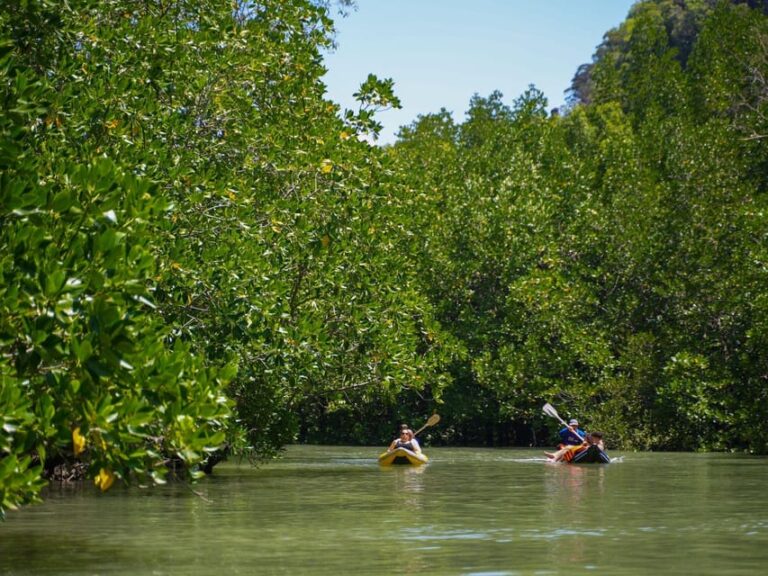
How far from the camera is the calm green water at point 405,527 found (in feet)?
43.0

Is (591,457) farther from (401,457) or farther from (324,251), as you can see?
(324,251)

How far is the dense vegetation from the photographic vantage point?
1075 centimetres

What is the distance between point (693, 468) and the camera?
31.9 m

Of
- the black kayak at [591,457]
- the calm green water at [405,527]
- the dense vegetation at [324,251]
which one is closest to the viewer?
the dense vegetation at [324,251]

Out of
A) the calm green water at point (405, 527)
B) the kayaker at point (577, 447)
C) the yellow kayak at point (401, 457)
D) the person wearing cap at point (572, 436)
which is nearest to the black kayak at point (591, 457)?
the kayaker at point (577, 447)

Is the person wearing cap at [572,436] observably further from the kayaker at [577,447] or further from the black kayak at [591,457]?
the black kayak at [591,457]

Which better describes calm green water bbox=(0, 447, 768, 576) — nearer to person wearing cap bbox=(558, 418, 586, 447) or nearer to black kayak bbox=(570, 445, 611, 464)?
black kayak bbox=(570, 445, 611, 464)

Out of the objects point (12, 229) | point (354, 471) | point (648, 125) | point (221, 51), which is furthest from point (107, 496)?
point (648, 125)

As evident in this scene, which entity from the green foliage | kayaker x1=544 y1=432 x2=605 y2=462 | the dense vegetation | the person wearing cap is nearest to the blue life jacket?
the person wearing cap

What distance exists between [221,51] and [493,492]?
972cm

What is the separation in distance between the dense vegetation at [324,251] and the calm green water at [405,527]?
1.18m

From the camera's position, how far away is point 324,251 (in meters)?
25.1

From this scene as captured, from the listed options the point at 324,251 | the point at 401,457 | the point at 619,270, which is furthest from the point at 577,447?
the point at 619,270

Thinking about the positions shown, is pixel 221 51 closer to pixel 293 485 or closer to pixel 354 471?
pixel 293 485
